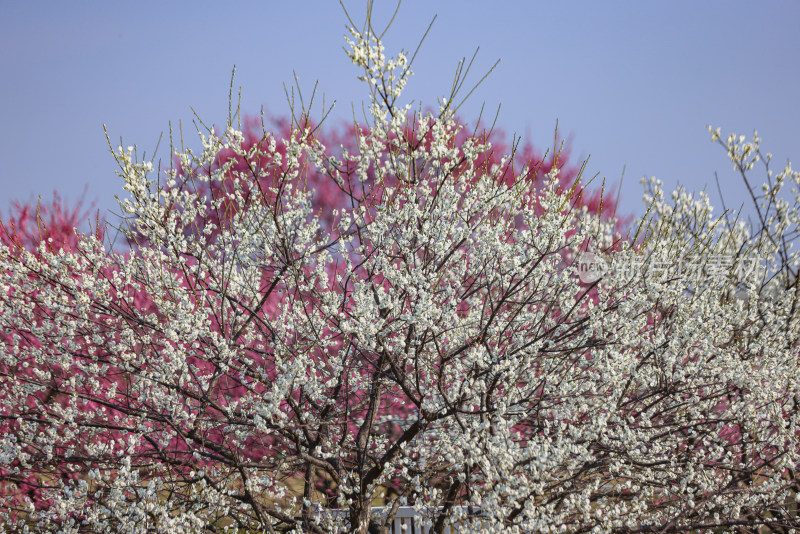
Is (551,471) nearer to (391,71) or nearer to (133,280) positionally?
(391,71)

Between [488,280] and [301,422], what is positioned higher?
[488,280]

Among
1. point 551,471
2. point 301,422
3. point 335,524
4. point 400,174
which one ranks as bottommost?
point 335,524

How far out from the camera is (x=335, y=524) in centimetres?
404

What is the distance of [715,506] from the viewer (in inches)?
158

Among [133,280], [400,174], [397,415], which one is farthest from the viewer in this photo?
[397,415]

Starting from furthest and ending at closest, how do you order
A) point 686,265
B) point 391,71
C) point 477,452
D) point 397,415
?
point 397,415 → point 686,265 → point 391,71 → point 477,452

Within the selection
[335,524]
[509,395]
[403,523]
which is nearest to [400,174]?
[509,395]

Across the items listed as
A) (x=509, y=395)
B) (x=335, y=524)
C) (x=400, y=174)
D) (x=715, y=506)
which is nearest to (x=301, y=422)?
(x=335, y=524)

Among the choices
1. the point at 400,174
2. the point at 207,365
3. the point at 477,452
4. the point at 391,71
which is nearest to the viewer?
the point at 477,452

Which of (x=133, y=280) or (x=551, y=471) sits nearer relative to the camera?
(x=551, y=471)

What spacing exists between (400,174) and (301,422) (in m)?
1.87

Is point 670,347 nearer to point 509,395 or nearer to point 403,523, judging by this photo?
point 509,395

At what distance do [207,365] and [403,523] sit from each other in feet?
8.35

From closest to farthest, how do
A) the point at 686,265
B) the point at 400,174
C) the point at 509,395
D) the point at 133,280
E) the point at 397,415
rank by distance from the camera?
the point at 509,395
the point at 400,174
the point at 133,280
the point at 686,265
the point at 397,415
